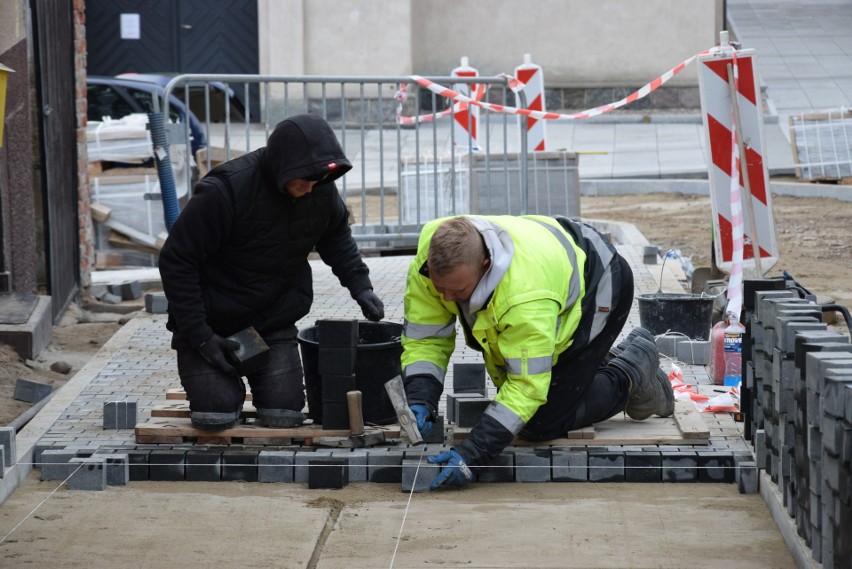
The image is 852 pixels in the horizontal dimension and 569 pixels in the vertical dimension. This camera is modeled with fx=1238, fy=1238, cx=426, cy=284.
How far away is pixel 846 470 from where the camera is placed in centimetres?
330

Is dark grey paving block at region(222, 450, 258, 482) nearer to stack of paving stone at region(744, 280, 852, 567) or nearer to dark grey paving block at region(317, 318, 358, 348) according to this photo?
dark grey paving block at region(317, 318, 358, 348)

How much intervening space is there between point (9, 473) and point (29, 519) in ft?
1.22

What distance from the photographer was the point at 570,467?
4969 millimetres

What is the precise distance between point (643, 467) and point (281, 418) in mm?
1542

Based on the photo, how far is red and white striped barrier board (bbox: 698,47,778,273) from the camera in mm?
7863

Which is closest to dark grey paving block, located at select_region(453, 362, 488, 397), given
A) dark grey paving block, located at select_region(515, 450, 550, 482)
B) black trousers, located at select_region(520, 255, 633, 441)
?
black trousers, located at select_region(520, 255, 633, 441)

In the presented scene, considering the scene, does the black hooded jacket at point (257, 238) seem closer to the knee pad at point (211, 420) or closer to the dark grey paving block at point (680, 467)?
the knee pad at point (211, 420)

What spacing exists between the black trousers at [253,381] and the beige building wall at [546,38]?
18.0m

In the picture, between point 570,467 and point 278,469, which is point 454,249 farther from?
point 278,469

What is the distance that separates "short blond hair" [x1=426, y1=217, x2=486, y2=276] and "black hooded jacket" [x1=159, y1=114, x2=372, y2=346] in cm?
71

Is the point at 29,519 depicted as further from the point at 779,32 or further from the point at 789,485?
the point at 779,32

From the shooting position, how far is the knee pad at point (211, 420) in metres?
5.21

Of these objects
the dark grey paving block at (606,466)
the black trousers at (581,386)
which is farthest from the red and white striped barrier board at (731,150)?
the dark grey paving block at (606,466)

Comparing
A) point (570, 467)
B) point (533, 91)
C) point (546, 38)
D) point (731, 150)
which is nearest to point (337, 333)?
point (570, 467)
